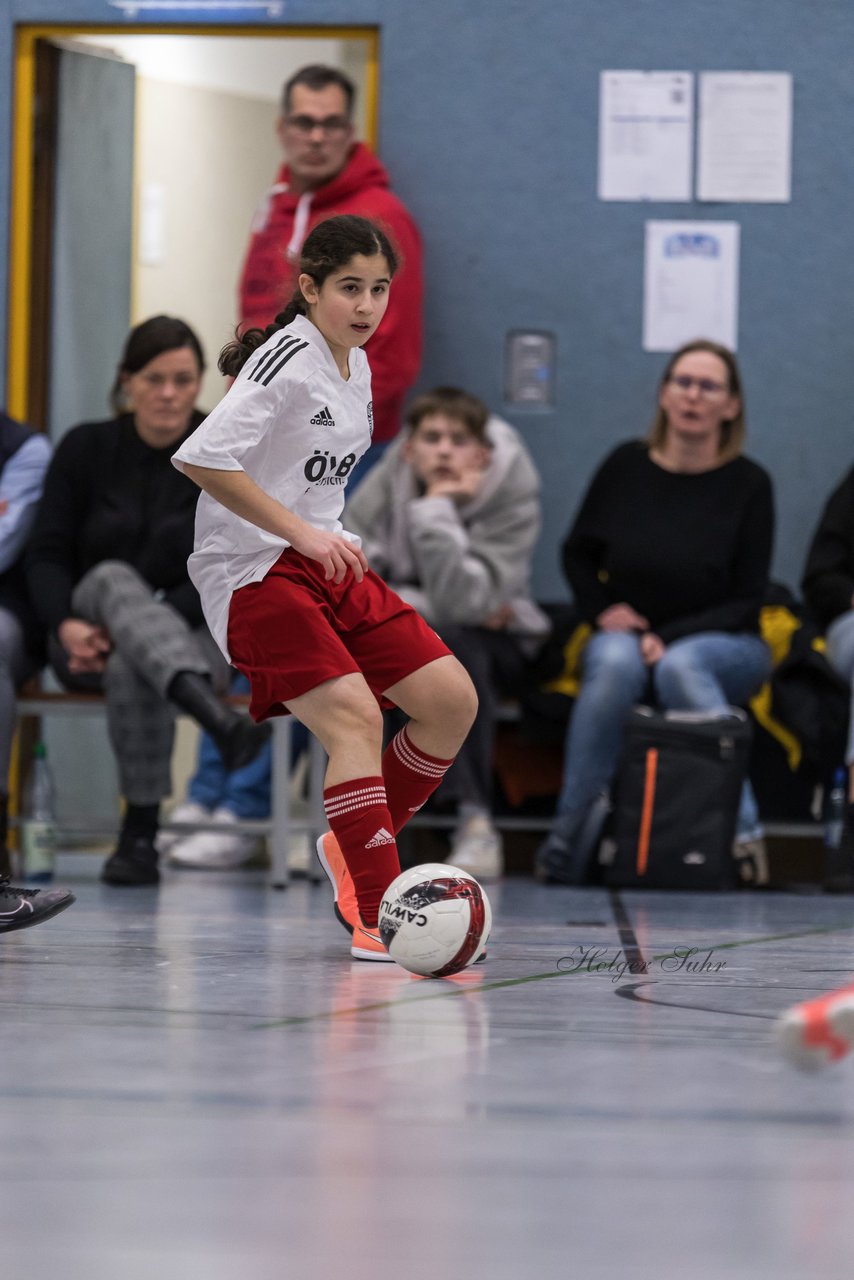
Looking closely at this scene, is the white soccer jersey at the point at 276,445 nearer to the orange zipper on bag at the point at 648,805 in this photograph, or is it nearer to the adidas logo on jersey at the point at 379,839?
the adidas logo on jersey at the point at 379,839

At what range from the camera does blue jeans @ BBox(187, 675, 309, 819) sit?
16.8 ft

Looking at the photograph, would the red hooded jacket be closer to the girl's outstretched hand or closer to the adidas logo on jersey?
the girl's outstretched hand

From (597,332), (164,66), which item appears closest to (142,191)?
(164,66)

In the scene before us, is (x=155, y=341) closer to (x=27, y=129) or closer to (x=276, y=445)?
(x=27, y=129)

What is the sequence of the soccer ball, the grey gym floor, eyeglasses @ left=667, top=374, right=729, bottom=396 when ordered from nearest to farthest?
the grey gym floor < the soccer ball < eyeglasses @ left=667, top=374, right=729, bottom=396

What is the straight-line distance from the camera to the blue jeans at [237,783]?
16.8 feet

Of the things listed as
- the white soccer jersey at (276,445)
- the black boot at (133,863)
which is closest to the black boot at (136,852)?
the black boot at (133,863)

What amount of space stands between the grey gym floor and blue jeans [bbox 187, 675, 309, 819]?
2211 millimetres

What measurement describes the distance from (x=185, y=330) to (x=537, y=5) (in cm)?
168

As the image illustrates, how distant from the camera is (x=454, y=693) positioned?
9.58ft

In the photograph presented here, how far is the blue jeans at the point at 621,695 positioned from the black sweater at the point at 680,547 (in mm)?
124
